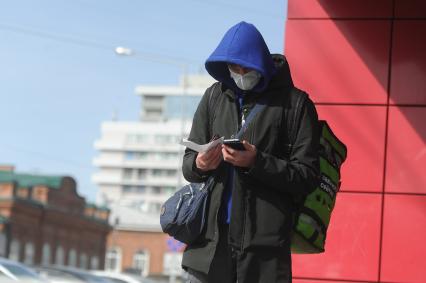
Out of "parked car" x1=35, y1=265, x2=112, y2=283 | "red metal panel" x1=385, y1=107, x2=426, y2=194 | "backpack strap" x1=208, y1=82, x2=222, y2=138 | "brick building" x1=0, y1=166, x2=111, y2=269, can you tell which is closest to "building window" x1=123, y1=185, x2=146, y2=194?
"brick building" x1=0, y1=166, x2=111, y2=269

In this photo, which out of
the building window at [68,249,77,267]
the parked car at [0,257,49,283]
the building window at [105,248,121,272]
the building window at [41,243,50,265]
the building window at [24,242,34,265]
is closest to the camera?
the parked car at [0,257,49,283]

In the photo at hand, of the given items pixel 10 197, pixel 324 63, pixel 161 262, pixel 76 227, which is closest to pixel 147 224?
pixel 161 262

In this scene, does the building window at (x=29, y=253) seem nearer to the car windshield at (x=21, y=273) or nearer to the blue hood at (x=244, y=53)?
the car windshield at (x=21, y=273)

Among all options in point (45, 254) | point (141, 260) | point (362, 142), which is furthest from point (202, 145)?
point (141, 260)

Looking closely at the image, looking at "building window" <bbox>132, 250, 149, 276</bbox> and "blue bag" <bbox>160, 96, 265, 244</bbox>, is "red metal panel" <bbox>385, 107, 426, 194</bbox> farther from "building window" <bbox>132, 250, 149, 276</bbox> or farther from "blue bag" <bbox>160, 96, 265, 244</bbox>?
"building window" <bbox>132, 250, 149, 276</bbox>

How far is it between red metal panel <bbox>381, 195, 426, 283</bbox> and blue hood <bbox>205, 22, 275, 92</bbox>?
11.3ft

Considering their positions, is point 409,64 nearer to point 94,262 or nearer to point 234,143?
point 234,143

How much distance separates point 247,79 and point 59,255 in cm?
7420

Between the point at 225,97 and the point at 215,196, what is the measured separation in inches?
16.3

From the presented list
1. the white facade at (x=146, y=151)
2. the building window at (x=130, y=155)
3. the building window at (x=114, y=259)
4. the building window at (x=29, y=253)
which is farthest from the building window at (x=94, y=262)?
the building window at (x=130, y=155)

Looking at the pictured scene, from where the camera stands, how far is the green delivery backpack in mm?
3900

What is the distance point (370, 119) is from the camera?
7.32m

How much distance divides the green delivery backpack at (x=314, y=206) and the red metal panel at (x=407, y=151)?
2.81 meters

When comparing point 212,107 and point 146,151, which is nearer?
point 212,107
